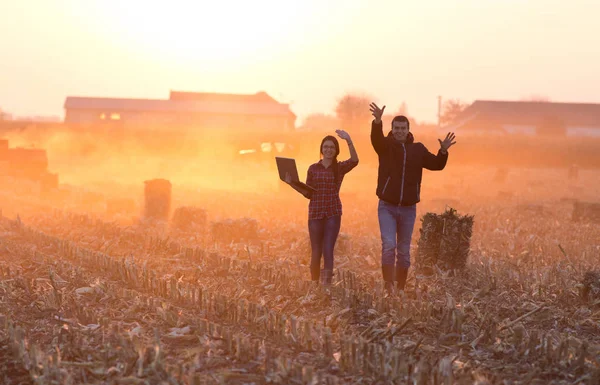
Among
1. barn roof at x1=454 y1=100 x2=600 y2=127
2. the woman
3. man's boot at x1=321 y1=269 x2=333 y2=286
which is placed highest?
barn roof at x1=454 y1=100 x2=600 y2=127

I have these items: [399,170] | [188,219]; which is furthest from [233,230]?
[399,170]

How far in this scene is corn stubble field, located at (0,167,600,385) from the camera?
5.64 m

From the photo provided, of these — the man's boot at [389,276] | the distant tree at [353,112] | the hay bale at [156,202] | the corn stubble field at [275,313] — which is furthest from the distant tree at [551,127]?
the man's boot at [389,276]

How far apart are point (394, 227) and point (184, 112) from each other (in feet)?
202

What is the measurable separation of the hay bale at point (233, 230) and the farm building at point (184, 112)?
2047 inches

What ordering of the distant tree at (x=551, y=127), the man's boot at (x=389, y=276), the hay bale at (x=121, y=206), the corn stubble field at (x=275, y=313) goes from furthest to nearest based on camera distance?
the distant tree at (x=551, y=127)
the hay bale at (x=121, y=206)
the man's boot at (x=389, y=276)
the corn stubble field at (x=275, y=313)

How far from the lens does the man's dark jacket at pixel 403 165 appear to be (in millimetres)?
7762

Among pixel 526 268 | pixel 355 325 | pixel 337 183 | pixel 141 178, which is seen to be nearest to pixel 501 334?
pixel 355 325

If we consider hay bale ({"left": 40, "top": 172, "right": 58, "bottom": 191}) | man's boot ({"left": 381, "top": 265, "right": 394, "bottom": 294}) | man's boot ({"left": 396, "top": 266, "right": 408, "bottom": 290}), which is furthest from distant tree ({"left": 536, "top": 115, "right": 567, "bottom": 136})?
man's boot ({"left": 381, "top": 265, "right": 394, "bottom": 294})

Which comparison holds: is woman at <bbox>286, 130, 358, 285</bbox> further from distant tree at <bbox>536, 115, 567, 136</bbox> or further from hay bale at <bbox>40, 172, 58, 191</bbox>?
distant tree at <bbox>536, 115, 567, 136</bbox>

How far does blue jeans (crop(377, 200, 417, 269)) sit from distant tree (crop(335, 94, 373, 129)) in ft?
184

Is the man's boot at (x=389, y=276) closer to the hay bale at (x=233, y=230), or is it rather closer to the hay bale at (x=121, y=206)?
the hay bale at (x=233, y=230)

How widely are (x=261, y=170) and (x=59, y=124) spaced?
21.6 m

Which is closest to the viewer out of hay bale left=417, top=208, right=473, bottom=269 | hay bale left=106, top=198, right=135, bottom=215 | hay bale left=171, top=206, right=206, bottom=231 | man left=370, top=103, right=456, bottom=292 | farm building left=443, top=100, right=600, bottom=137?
man left=370, top=103, right=456, bottom=292
